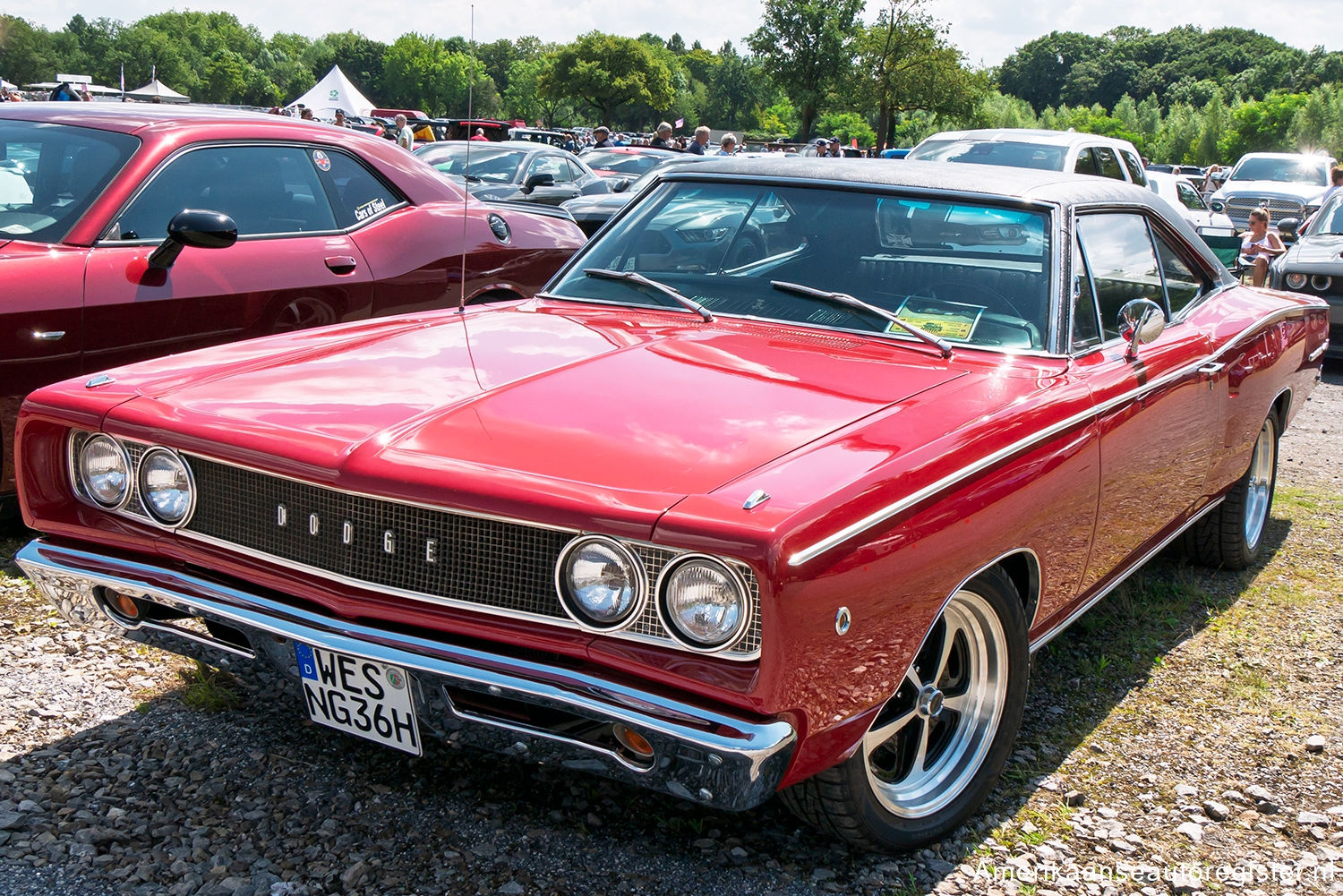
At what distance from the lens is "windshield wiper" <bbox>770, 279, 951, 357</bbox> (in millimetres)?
3026

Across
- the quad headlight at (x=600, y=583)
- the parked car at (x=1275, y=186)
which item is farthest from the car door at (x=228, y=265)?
the parked car at (x=1275, y=186)

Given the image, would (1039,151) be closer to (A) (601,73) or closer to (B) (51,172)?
(B) (51,172)

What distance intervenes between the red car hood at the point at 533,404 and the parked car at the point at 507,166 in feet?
25.7

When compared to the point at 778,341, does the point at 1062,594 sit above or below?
below

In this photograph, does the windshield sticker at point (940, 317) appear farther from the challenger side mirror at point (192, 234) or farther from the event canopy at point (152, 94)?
the event canopy at point (152, 94)

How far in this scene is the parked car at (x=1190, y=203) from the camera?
12230 mm

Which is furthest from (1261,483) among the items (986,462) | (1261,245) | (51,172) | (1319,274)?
(1261,245)

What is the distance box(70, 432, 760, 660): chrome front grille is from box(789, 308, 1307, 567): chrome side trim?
0.47ft

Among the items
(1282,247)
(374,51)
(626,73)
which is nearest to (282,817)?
(1282,247)

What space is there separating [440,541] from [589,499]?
338 mm

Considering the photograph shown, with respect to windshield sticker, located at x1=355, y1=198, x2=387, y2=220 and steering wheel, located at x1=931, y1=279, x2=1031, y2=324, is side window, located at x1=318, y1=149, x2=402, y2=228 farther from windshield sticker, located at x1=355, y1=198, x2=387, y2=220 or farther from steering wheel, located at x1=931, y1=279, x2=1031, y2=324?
Result: steering wheel, located at x1=931, y1=279, x2=1031, y2=324

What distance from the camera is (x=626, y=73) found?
77.4 metres

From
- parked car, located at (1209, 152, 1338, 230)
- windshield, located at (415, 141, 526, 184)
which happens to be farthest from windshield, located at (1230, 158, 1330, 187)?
windshield, located at (415, 141, 526, 184)

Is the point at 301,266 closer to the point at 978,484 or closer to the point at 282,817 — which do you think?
the point at 282,817
